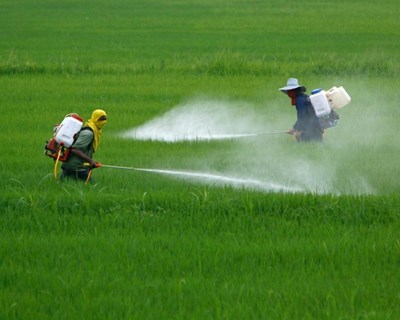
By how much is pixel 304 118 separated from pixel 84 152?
3402mm

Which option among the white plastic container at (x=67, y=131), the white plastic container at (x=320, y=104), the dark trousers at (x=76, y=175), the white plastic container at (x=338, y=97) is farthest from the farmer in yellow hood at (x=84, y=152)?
the white plastic container at (x=338, y=97)

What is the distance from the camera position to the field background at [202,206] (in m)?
6.23

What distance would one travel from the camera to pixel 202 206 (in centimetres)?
834

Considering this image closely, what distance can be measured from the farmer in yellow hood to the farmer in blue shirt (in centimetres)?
306

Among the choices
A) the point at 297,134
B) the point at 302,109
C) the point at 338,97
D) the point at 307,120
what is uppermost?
the point at 338,97

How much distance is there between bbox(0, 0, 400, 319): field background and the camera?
245 inches

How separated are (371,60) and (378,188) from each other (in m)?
11.4

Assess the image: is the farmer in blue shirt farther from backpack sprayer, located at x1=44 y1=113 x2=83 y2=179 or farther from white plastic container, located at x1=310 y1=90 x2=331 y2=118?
backpack sprayer, located at x1=44 y1=113 x2=83 y2=179

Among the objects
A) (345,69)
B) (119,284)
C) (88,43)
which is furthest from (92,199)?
(88,43)

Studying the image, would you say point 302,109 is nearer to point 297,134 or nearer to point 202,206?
point 297,134

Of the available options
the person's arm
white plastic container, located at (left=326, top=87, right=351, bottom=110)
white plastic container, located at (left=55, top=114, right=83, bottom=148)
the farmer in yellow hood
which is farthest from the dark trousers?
white plastic container, located at (left=326, top=87, right=351, bottom=110)

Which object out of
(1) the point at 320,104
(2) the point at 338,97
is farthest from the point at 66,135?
(2) the point at 338,97

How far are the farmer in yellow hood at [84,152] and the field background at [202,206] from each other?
0.23 m

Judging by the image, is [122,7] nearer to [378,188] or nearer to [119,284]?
[378,188]
